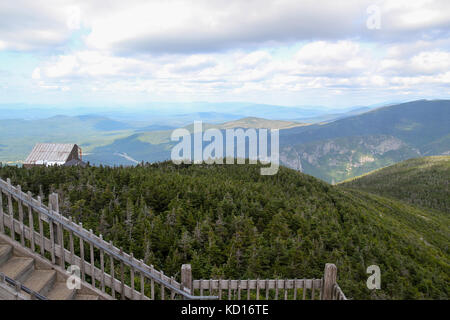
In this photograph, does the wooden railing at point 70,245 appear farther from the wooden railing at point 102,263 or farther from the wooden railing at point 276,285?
the wooden railing at point 276,285

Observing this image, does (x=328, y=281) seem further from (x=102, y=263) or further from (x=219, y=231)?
(x=219, y=231)

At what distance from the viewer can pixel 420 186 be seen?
12438cm

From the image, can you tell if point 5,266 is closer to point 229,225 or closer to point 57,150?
point 229,225

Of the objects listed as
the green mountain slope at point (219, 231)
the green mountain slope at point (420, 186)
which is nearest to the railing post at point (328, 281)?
the green mountain slope at point (219, 231)

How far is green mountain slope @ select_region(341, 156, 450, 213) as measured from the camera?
346ft

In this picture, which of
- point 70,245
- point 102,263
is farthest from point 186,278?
point 70,245

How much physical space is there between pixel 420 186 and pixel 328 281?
141340mm

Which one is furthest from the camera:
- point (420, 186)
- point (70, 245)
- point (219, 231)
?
point (420, 186)

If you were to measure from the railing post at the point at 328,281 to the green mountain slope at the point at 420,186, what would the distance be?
10867cm

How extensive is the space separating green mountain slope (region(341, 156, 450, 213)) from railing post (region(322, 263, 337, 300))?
357 ft
